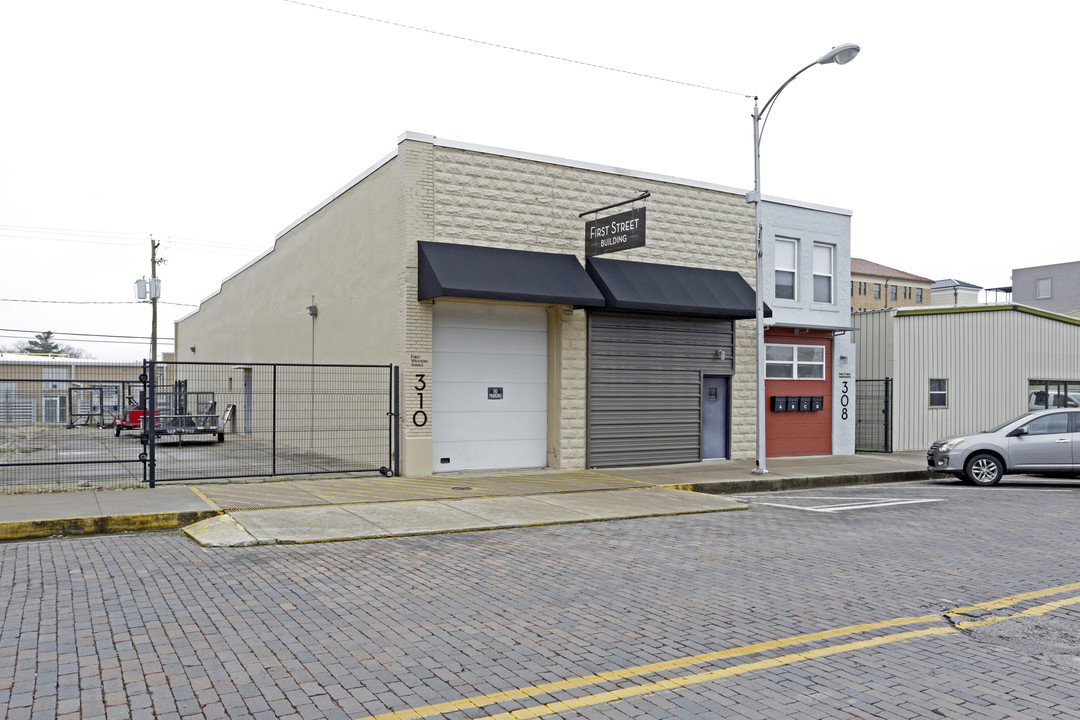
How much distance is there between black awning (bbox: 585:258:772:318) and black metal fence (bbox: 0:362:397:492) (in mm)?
4999

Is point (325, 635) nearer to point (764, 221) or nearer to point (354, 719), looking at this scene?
point (354, 719)

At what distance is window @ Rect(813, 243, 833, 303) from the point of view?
70.9 ft

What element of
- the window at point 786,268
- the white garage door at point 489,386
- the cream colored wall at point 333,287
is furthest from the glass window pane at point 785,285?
the cream colored wall at point 333,287

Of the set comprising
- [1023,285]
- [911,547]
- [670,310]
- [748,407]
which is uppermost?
[1023,285]

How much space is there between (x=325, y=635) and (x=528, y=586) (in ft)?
7.37

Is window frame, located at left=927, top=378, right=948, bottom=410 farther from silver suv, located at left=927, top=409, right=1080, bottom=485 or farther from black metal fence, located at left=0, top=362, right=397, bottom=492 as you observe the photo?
black metal fence, located at left=0, top=362, right=397, bottom=492

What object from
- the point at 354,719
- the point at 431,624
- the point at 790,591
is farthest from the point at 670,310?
the point at 354,719

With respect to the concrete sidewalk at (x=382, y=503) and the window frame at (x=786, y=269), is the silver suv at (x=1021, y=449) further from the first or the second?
the window frame at (x=786, y=269)

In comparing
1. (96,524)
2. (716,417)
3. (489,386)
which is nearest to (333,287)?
(489,386)

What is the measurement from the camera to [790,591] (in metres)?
7.61

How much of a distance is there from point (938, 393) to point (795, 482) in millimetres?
9872

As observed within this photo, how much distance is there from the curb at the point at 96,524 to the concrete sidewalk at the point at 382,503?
1cm

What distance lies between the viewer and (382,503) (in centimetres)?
1250

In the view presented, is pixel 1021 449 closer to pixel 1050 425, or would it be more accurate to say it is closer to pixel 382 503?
pixel 1050 425
